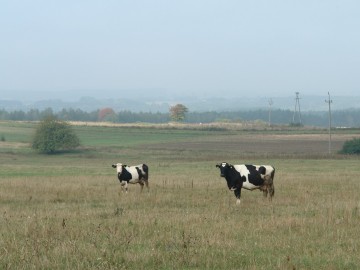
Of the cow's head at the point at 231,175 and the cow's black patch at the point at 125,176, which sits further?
the cow's black patch at the point at 125,176

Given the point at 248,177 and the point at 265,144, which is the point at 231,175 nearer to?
the point at 248,177

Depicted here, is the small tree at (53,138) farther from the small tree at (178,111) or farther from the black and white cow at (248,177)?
the small tree at (178,111)

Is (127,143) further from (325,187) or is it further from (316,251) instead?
(316,251)

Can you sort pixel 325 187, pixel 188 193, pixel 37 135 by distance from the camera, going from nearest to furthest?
pixel 188 193
pixel 325 187
pixel 37 135

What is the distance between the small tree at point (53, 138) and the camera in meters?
82.1

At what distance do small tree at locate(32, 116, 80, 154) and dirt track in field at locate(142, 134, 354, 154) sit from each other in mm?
11514

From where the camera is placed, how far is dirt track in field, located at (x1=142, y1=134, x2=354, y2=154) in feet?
250

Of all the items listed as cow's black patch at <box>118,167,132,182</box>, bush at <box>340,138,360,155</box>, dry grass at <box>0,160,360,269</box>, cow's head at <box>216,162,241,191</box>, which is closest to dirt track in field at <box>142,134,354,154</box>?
bush at <box>340,138,360,155</box>

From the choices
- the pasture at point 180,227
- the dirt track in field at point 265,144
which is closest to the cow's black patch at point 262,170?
the pasture at point 180,227

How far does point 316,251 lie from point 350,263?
1.12 m

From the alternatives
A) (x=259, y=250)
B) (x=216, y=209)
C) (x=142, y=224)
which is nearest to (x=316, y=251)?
(x=259, y=250)

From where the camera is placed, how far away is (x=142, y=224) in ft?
44.5

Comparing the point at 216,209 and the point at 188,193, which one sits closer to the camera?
the point at 216,209

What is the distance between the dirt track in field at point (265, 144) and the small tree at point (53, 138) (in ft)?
37.8
